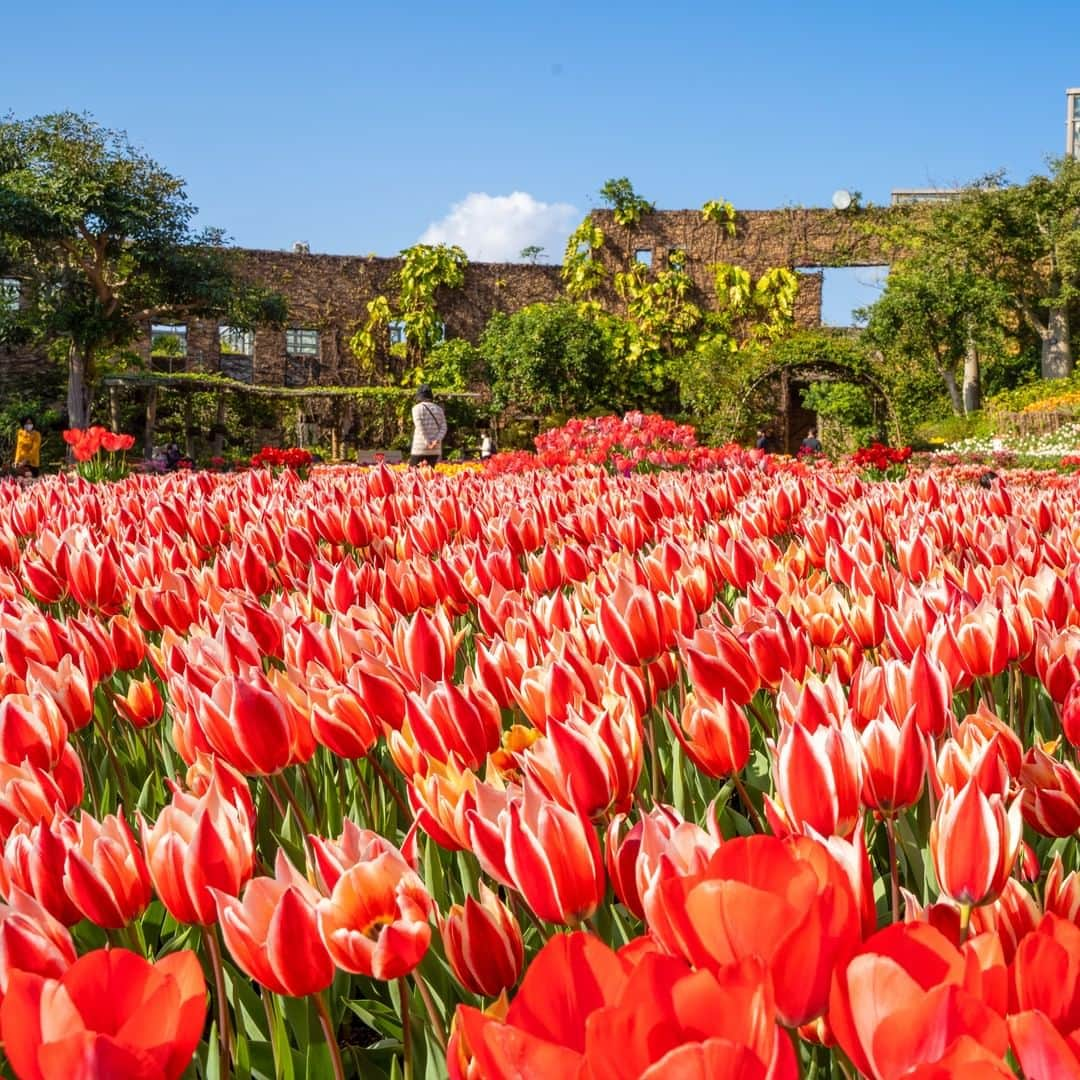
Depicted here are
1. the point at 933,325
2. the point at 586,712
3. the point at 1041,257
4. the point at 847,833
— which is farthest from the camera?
the point at 1041,257

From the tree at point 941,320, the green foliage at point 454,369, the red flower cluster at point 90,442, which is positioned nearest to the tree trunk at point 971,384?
the tree at point 941,320

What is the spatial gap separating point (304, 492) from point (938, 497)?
2167 millimetres

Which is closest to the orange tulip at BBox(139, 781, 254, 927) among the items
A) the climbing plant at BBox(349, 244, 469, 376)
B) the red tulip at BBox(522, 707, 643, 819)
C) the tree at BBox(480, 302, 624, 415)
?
the red tulip at BBox(522, 707, 643, 819)

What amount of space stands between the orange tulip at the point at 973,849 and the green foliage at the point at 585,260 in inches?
1337

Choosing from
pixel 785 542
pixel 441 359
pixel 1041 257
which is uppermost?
pixel 1041 257

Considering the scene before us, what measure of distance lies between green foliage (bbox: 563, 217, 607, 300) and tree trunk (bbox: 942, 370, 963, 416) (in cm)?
1008

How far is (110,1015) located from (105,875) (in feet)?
1.02

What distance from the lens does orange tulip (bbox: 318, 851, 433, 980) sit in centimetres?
71

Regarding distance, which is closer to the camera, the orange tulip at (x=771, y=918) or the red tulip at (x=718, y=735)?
the orange tulip at (x=771, y=918)

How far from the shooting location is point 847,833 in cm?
88

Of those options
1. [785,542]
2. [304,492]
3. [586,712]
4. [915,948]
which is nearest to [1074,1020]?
[915,948]

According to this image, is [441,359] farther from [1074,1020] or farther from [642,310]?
[1074,1020]

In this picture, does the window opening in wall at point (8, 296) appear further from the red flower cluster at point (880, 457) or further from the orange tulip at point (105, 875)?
the orange tulip at point (105, 875)

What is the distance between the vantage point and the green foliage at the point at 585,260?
3384 cm
